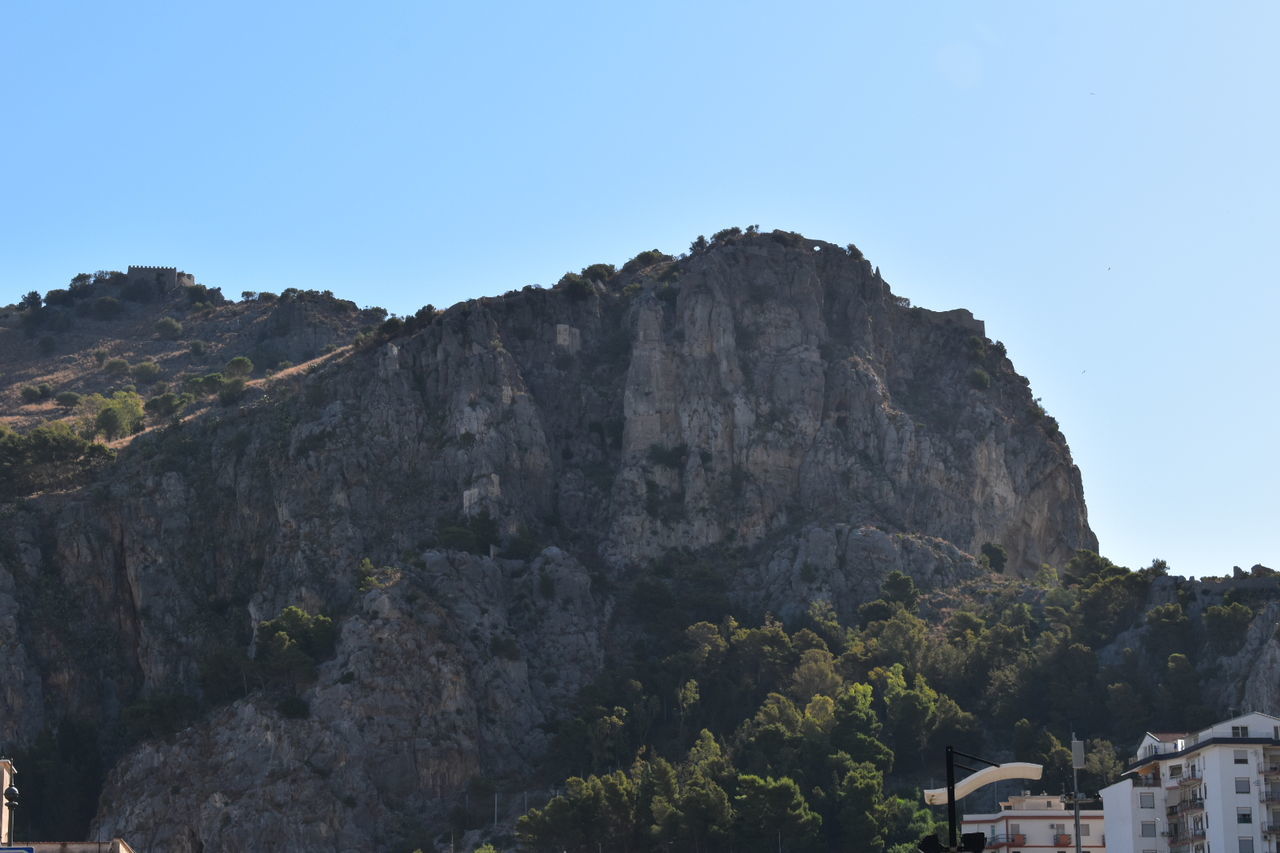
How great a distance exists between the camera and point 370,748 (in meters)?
158

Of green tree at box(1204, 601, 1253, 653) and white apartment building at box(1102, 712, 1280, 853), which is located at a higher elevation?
green tree at box(1204, 601, 1253, 653)

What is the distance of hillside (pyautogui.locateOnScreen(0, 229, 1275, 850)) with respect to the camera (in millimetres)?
158375

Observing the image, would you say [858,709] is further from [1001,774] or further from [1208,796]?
[1001,774]

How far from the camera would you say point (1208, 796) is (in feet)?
404

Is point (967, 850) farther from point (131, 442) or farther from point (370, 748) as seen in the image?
point (131, 442)

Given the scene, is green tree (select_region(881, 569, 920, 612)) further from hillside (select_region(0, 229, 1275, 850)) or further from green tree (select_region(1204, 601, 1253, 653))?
green tree (select_region(1204, 601, 1253, 653))

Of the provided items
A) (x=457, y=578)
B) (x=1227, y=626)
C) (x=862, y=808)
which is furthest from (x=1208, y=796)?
(x=457, y=578)

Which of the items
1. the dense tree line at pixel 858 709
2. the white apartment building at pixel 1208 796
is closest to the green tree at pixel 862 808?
the dense tree line at pixel 858 709

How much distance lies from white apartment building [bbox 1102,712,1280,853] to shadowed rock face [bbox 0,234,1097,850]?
51.3 meters

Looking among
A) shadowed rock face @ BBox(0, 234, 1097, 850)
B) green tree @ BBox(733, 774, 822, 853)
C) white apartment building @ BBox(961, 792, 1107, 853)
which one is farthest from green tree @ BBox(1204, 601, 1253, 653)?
green tree @ BBox(733, 774, 822, 853)

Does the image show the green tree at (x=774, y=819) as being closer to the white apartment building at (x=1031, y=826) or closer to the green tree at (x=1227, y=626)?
the white apartment building at (x=1031, y=826)

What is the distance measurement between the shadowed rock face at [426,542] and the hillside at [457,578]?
10.2 inches

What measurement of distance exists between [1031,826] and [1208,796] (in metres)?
12.1

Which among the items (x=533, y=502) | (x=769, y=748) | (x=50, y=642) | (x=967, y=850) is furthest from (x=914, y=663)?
(x=967, y=850)
